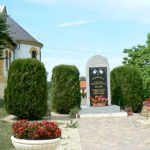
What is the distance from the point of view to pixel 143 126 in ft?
56.2

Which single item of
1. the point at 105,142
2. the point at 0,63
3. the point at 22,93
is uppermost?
the point at 0,63

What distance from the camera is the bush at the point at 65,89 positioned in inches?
891

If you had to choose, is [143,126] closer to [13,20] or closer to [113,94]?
[113,94]

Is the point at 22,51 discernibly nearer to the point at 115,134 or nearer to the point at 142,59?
the point at 142,59

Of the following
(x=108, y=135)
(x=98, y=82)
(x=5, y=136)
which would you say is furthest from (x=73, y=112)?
(x=5, y=136)

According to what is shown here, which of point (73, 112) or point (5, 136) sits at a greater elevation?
point (73, 112)

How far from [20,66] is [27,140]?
961 cm

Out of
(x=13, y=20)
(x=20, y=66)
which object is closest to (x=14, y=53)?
(x=13, y=20)

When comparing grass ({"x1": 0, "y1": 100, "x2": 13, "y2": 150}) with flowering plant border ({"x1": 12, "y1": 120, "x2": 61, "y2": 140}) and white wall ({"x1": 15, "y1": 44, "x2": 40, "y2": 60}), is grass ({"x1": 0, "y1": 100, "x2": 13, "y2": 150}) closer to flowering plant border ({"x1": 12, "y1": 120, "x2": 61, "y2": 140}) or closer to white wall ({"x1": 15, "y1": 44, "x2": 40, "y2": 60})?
flowering plant border ({"x1": 12, "y1": 120, "x2": 61, "y2": 140})

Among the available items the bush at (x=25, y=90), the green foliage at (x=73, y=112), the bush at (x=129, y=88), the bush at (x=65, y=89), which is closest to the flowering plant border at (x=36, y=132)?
the bush at (x=25, y=90)

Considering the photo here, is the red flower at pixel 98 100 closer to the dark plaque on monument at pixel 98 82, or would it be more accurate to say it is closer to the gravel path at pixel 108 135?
the dark plaque on monument at pixel 98 82

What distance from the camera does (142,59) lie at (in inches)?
1267

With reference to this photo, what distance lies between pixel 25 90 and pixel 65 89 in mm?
3447

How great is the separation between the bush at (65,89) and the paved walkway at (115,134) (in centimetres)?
292
